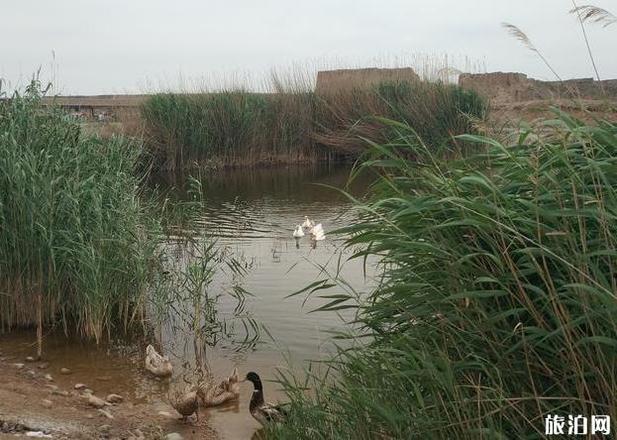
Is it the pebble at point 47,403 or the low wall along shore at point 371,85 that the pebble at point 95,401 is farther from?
the low wall along shore at point 371,85

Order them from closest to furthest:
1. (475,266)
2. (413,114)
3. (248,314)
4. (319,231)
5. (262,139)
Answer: (475,266) < (248,314) < (319,231) < (413,114) < (262,139)

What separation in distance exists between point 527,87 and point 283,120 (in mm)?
19356

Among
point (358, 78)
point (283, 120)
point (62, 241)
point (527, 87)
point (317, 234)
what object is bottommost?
point (317, 234)

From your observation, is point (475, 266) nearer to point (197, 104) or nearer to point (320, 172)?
point (320, 172)

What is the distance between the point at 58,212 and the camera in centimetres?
602

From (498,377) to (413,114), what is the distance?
59.9ft

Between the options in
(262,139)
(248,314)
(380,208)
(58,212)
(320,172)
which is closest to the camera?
(380,208)

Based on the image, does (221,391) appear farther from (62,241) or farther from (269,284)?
(269,284)

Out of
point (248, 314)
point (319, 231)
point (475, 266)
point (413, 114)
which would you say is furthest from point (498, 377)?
point (413, 114)

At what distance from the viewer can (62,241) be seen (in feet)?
19.6

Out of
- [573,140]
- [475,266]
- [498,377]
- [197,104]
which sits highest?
[197,104]

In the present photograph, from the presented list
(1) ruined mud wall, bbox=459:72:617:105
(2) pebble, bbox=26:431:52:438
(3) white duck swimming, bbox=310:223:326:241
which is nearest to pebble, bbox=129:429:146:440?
(2) pebble, bbox=26:431:52:438

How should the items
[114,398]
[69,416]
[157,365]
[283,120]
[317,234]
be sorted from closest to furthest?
1. [69,416]
2. [114,398]
3. [157,365]
4. [317,234]
5. [283,120]

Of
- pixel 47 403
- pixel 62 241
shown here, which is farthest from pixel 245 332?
pixel 47 403
